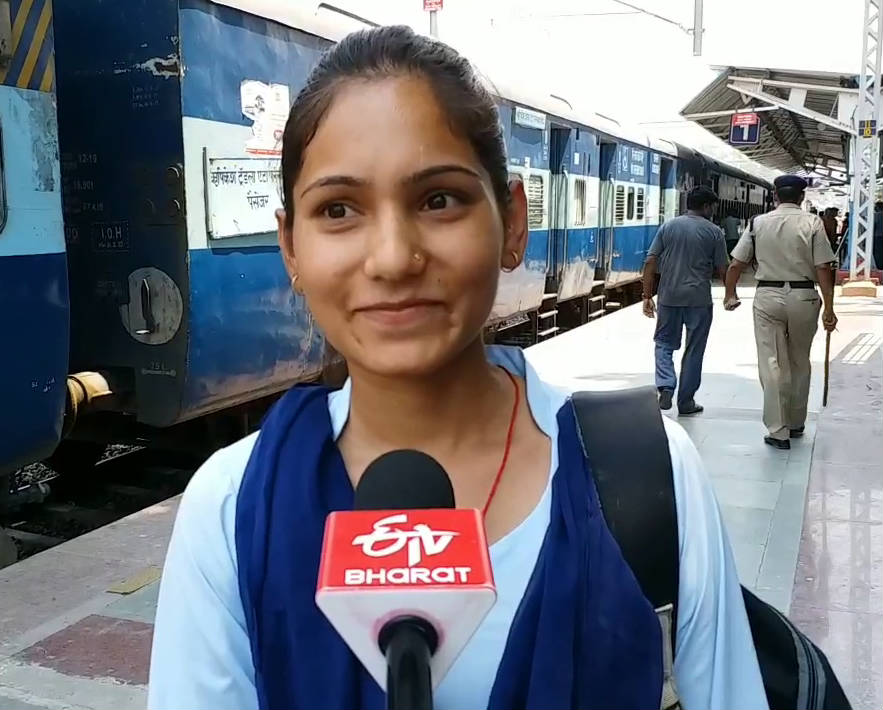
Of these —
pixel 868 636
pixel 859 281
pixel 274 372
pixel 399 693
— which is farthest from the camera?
pixel 859 281

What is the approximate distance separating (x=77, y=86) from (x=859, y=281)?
15.5m

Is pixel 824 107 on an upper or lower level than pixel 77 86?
upper

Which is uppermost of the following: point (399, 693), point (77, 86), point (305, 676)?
point (77, 86)

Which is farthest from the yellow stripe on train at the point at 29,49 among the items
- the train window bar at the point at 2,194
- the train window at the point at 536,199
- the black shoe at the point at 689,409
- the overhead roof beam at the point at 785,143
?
the overhead roof beam at the point at 785,143

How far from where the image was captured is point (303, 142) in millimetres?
1282

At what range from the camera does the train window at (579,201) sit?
481 inches

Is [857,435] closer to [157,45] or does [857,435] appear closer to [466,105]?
[157,45]

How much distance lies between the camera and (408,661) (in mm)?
786

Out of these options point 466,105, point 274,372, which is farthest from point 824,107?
point 466,105

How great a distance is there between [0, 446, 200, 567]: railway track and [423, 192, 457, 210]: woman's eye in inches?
Answer: 163

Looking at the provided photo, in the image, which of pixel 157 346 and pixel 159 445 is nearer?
pixel 157 346

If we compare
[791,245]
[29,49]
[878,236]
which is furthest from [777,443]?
[878,236]

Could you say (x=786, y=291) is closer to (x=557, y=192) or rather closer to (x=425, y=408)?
(x=425, y=408)

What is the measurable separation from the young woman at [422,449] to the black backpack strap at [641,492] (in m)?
0.02
